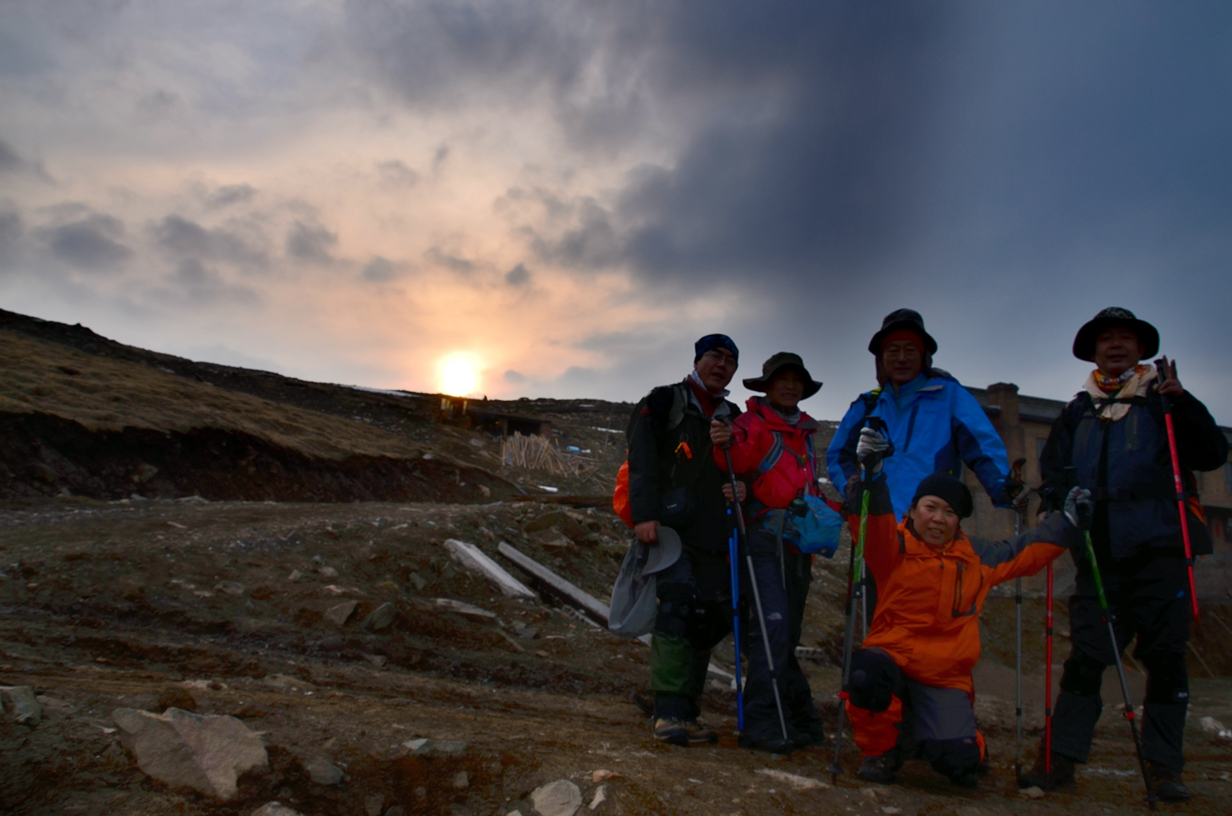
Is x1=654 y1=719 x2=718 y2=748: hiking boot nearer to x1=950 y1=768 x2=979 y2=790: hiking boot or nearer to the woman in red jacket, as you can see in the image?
the woman in red jacket

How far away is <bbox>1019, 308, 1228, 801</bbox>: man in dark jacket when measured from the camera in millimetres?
3020

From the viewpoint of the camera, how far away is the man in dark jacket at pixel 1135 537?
302 cm

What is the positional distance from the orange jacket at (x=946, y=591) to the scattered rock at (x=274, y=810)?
2.38 metres

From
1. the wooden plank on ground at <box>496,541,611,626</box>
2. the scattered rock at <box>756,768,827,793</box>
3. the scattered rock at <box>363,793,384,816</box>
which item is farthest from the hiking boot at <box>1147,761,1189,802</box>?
the wooden plank on ground at <box>496,541,611,626</box>

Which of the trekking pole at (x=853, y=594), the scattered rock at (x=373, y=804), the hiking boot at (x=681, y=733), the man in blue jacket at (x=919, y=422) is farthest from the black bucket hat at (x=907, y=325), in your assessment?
the scattered rock at (x=373, y=804)

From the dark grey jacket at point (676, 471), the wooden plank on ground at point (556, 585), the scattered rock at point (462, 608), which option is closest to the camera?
the dark grey jacket at point (676, 471)

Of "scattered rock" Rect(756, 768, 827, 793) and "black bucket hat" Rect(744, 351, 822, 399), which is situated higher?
"black bucket hat" Rect(744, 351, 822, 399)

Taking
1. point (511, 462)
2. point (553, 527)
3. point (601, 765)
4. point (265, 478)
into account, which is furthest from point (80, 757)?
point (511, 462)

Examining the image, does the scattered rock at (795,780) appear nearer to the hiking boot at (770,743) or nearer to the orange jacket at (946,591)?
the hiking boot at (770,743)

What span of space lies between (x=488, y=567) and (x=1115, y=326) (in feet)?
16.8

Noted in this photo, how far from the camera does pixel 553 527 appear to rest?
816 cm

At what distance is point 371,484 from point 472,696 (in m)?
10.6

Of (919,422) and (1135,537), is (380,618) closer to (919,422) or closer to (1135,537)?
(919,422)

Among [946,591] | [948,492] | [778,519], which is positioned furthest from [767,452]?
[946,591]
